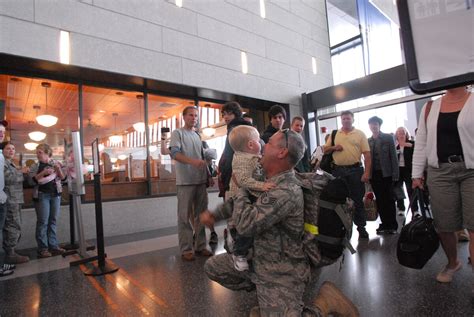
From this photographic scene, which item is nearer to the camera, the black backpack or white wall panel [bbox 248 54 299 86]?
the black backpack

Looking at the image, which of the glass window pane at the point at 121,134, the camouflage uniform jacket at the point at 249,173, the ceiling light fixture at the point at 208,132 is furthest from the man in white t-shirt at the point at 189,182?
the ceiling light fixture at the point at 208,132

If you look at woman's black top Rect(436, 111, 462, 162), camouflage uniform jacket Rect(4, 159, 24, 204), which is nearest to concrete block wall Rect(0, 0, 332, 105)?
camouflage uniform jacket Rect(4, 159, 24, 204)

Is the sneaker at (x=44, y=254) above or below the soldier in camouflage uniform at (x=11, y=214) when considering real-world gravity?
below

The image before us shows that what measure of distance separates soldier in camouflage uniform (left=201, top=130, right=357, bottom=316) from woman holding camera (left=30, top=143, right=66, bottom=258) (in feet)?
11.8

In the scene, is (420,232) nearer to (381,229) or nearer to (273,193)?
(273,193)

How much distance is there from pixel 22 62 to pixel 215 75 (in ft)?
11.7

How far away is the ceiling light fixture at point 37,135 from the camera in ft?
27.1

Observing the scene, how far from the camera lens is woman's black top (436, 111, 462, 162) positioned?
214cm

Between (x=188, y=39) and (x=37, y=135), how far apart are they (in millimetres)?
5146

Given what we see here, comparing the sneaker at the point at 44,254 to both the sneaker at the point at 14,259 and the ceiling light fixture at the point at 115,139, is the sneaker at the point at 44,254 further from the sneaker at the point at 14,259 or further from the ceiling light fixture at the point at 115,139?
Answer: the ceiling light fixture at the point at 115,139

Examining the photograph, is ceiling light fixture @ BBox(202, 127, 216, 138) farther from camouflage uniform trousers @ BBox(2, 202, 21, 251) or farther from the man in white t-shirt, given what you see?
camouflage uniform trousers @ BBox(2, 202, 21, 251)

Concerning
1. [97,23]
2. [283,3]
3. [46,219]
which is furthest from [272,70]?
[46,219]

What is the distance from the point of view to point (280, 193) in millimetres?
1478

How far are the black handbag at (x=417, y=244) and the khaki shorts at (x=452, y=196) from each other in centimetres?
Answer: 17
